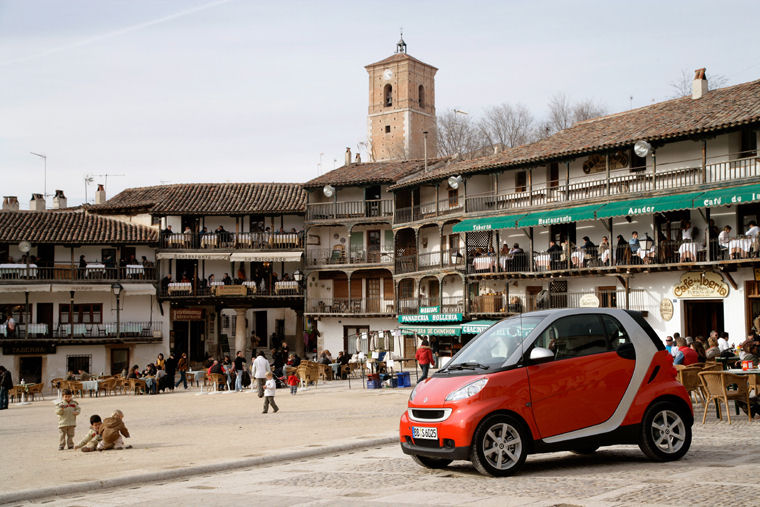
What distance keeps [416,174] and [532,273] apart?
1568 cm

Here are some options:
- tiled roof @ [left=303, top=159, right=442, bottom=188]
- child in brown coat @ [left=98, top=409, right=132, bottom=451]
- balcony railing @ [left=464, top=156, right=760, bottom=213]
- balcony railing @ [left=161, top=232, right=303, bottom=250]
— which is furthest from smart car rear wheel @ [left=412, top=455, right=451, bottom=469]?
balcony railing @ [left=161, top=232, right=303, bottom=250]

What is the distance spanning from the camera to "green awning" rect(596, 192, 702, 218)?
31141 millimetres

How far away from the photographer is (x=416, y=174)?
171ft

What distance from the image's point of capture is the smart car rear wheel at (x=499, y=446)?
402 inches

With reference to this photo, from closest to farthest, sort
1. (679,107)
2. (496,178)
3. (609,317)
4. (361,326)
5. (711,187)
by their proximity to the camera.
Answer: (609,317)
(711,187)
(679,107)
(496,178)
(361,326)

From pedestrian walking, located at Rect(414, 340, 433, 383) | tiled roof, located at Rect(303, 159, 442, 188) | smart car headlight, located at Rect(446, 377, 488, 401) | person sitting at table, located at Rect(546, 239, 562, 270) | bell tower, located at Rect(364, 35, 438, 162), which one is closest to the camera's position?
smart car headlight, located at Rect(446, 377, 488, 401)

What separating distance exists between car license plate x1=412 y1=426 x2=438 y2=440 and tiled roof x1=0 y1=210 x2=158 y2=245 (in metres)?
43.1

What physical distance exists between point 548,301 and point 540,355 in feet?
89.1

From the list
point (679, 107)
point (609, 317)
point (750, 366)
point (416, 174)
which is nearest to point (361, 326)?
point (416, 174)

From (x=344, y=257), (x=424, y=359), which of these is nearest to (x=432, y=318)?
(x=344, y=257)

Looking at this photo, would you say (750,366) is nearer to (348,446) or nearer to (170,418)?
(348,446)

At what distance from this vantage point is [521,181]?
136ft

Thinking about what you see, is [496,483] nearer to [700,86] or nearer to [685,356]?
[685,356]

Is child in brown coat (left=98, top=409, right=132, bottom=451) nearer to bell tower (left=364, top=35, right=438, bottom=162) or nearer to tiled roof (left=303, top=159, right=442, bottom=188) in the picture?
tiled roof (left=303, top=159, right=442, bottom=188)
